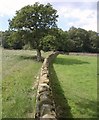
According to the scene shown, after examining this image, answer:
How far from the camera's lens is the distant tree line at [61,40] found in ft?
122

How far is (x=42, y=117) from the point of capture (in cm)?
691

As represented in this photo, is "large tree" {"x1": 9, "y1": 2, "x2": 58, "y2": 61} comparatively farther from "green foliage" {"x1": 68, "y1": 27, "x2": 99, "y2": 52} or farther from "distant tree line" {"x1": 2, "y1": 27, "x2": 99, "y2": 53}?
"green foliage" {"x1": 68, "y1": 27, "x2": 99, "y2": 52}

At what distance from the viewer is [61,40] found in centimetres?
3881

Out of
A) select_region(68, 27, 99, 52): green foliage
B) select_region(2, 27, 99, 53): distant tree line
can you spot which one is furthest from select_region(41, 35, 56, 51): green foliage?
select_region(68, 27, 99, 52): green foliage

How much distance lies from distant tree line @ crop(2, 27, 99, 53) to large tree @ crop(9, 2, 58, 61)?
628 millimetres

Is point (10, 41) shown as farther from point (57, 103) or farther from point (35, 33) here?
point (57, 103)

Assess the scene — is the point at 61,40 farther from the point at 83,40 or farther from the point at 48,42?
the point at 83,40

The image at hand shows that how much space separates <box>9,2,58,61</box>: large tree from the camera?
1517 inches

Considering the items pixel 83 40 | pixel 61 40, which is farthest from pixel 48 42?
pixel 83 40

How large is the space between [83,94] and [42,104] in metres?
5.88

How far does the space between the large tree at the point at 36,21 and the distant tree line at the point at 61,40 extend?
628mm

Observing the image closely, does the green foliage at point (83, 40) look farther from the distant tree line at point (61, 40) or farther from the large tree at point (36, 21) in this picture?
the large tree at point (36, 21)

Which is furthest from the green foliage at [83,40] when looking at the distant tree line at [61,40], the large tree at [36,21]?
the large tree at [36,21]

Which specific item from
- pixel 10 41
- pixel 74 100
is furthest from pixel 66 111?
pixel 10 41
